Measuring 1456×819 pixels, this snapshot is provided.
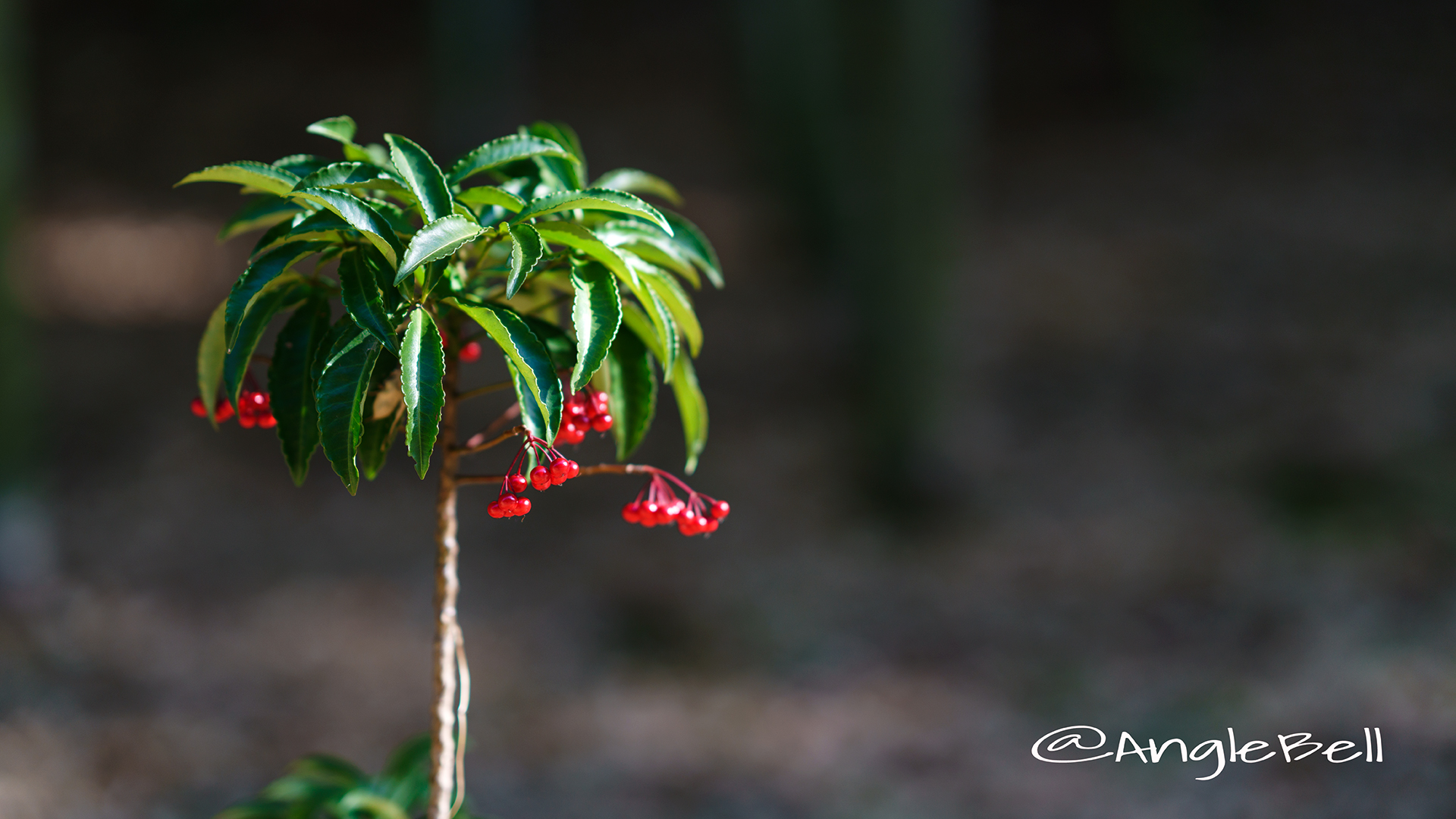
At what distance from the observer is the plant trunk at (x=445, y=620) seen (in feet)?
4.65

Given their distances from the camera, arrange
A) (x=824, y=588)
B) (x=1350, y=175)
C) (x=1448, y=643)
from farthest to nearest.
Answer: (x=1350, y=175)
(x=824, y=588)
(x=1448, y=643)

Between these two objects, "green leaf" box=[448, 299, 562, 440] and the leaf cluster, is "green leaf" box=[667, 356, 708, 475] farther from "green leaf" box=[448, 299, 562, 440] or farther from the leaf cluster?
"green leaf" box=[448, 299, 562, 440]

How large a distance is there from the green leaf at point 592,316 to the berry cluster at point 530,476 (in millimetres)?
86

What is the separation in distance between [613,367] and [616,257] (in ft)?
0.84

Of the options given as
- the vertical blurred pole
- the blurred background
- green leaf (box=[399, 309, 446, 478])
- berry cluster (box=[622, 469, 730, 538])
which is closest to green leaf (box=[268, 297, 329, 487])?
green leaf (box=[399, 309, 446, 478])

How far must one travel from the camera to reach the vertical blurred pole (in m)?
4.20

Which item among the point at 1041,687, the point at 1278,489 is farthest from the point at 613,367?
the point at 1278,489

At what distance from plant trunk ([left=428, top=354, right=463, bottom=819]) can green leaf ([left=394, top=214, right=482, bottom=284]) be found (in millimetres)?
322

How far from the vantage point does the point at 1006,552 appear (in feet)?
15.5

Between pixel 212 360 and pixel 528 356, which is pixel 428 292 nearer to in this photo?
pixel 528 356

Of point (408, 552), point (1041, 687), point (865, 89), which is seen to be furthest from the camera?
point (408, 552)

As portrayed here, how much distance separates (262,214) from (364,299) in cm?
47

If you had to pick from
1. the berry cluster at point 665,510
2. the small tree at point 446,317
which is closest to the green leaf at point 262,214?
the small tree at point 446,317

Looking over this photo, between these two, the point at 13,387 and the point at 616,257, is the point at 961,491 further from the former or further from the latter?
the point at 13,387
